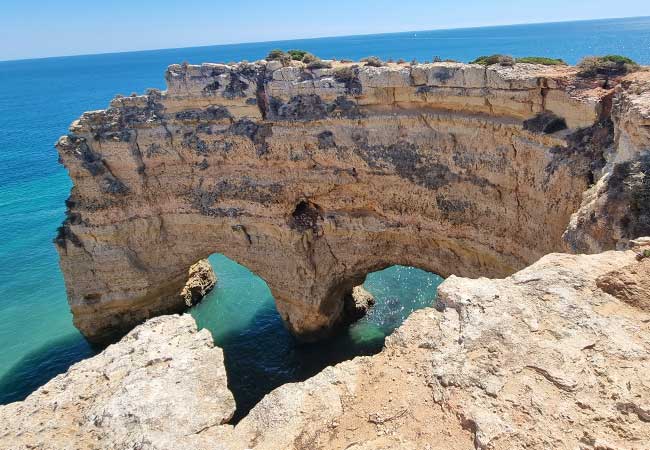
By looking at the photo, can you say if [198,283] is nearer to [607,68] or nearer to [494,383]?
[607,68]

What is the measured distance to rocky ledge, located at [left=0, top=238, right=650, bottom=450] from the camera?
593 centimetres

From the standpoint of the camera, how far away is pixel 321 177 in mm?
21469

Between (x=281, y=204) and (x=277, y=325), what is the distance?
792 centimetres

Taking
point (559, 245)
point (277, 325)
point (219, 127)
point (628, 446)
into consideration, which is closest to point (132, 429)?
point (628, 446)

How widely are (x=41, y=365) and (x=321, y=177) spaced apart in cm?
1826

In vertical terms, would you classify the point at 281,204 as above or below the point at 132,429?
below

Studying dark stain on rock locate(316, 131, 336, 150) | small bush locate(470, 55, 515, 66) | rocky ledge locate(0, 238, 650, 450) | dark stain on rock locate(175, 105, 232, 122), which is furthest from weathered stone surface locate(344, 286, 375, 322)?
rocky ledge locate(0, 238, 650, 450)

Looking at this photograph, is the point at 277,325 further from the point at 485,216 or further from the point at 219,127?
the point at 485,216

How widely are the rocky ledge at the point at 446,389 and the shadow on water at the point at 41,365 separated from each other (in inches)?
740

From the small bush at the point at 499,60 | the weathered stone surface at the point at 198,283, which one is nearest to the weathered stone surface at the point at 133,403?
the small bush at the point at 499,60

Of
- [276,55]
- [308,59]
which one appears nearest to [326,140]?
[308,59]

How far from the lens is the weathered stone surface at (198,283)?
29.2 meters

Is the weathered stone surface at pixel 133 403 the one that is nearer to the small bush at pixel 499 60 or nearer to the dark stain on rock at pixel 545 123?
the dark stain on rock at pixel 545 123

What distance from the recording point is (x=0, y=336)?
89.3 ft
